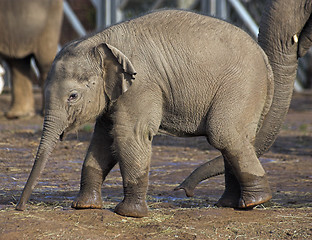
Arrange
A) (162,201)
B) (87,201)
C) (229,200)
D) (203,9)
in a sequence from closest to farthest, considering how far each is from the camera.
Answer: (87,201), (229,200), (162,201), (203,9)

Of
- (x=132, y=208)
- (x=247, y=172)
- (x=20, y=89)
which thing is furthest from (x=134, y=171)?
(x=20, y=89)

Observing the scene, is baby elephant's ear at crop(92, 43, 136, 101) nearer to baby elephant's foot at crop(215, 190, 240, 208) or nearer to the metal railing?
baby elephant's foot at crop(215, 190, 240, 208)

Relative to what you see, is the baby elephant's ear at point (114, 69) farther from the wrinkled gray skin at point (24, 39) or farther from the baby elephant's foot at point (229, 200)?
the wrinkled gray skin at point (24, 39)

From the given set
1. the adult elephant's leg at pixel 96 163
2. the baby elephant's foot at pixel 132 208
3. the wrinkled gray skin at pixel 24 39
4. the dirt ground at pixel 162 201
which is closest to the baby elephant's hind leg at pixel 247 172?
the dirt ground at pixel 162 201

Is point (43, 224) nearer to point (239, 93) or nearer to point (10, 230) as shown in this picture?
point (10, 230)

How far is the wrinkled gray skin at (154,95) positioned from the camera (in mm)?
5535

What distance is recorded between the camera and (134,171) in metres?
5.60

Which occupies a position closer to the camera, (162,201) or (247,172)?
(247,172)

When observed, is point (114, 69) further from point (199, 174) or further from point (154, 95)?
point (199, 174)

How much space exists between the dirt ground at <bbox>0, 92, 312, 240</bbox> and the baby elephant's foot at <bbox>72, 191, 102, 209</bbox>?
11 centimetres

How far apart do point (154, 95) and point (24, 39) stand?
824cm

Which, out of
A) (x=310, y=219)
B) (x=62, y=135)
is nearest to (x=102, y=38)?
(x=62, y=135)

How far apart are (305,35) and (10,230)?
3.07 meters

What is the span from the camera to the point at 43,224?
5.20 metres
